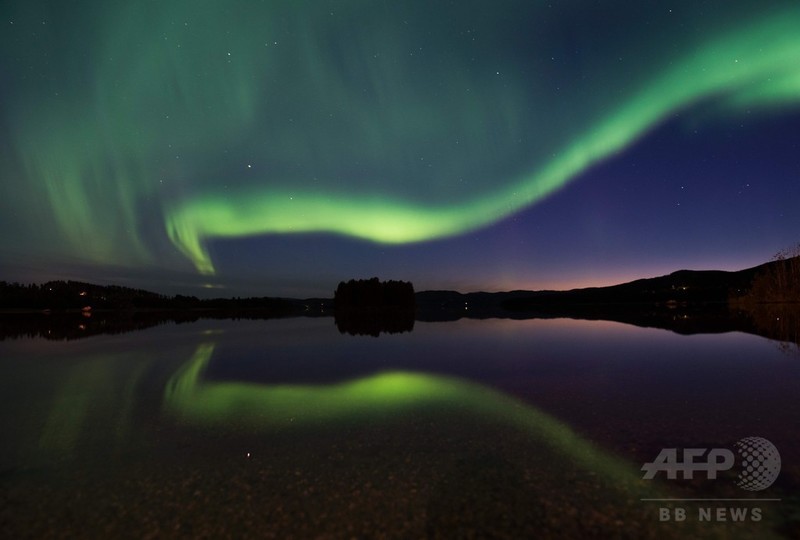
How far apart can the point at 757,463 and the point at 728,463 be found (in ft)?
1.94

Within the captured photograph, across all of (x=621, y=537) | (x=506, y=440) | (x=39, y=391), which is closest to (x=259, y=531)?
(x=621, y=537)

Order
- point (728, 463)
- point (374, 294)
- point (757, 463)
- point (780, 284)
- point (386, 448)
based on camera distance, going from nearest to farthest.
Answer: point (757, 463)
point (728, 463)
point (386, 448)
point (780, 284)
point (374, 294)

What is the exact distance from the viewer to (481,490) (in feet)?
28.3

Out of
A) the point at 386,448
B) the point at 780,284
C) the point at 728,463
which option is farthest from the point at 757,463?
the point at 780,284

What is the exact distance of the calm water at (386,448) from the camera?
24.9 ft

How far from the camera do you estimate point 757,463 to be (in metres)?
9.91

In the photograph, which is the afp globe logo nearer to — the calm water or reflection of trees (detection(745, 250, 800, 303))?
the calm water

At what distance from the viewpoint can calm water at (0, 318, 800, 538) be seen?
760 cm

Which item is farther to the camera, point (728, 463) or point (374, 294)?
point (374, 294)

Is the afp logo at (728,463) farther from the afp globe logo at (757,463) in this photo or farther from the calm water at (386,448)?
the calm water at (386,448)

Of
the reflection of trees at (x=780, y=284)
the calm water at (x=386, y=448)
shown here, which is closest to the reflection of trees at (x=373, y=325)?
the calm water at (x=386, y=448)

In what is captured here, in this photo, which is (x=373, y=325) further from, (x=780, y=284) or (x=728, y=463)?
(x=780, y=284)

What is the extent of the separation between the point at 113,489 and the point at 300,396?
8692 millimetres

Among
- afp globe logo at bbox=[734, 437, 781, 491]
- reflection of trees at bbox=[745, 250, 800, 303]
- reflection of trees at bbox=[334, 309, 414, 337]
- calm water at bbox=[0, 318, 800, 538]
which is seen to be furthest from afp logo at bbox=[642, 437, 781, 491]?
reflection of trees at bbox=[745, 250, 800, 303]
